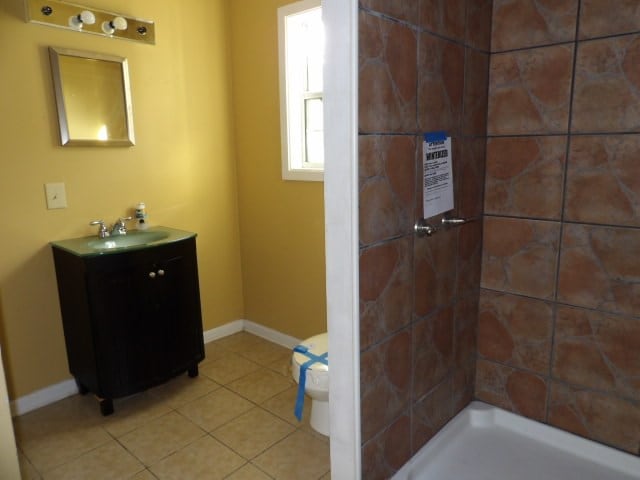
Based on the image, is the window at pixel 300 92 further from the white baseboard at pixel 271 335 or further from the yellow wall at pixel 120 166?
the white baseboard at pixel 271 335

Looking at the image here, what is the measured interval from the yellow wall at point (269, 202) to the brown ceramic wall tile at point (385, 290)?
135 cm

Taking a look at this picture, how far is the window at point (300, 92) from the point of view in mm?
2605

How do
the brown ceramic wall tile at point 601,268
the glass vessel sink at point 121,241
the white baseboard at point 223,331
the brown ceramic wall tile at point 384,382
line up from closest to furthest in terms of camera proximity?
the brown ceramic wall tile at point 384,382 → the brown ceramic wall tile at point 601,268 → the glass vessel sink at point 121,241 → the white baseboard at point 223,331

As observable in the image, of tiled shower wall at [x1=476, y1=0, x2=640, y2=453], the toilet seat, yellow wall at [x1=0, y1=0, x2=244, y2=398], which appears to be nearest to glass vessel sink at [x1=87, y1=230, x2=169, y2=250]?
yellow wall at [x1=0, y1=0, x2=244, y2=398]

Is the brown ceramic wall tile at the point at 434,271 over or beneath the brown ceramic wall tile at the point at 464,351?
over

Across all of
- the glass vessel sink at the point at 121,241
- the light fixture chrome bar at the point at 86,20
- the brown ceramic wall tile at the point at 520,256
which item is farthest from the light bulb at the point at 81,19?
the brown ceramic wall tile at the point at 520,256

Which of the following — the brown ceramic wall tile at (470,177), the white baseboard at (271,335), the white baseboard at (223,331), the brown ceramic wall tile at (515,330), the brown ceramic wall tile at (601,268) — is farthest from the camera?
the white baseboard at (223,331)

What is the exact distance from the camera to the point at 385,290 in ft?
4.09

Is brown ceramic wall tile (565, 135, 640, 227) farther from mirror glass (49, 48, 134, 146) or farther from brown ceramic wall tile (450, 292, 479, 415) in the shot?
mirror glass (49, 48, 134, 146)

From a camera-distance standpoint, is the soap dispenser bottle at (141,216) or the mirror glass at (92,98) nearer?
the mirror glass at (92,98)

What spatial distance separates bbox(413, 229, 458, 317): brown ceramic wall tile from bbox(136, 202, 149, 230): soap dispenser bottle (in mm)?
1808

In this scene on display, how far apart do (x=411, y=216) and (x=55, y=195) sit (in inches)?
74.8

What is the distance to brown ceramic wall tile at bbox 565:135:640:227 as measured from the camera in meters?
1.41

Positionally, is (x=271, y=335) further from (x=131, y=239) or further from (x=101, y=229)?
(x=101, y=229)
